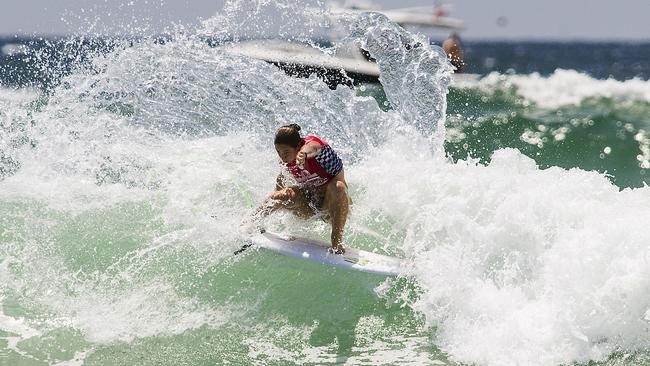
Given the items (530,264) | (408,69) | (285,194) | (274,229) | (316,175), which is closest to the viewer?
(530,264)

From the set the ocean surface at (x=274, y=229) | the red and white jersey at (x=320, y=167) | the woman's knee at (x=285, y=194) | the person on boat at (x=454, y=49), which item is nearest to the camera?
the ocean surface at (x=274, y=229)

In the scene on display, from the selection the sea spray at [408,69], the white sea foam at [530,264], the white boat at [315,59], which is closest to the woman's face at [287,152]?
the white sea foam at [530,264]

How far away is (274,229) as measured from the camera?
691cm

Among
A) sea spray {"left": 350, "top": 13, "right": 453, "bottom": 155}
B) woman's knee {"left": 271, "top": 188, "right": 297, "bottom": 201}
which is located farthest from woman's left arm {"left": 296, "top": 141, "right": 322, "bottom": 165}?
sea spray {"left": 350, "top": 13, "right": 453, "bottom": 155}

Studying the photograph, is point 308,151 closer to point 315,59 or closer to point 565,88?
point 315,59

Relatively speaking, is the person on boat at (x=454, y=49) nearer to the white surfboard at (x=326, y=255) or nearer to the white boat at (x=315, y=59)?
the white boat at (x=315, y=59)

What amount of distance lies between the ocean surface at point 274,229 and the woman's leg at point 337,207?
0.83 ft

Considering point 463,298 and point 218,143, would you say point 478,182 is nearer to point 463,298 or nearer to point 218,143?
point 463,298

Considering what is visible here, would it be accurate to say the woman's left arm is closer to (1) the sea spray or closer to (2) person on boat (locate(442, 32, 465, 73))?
(1) the sea spray

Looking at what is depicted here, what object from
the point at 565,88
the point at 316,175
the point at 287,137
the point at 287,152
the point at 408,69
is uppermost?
the point at 565,88

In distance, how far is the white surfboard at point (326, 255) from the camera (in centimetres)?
624

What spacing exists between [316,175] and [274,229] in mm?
804

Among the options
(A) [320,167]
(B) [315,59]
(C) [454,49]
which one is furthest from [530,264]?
(C) [454,49]

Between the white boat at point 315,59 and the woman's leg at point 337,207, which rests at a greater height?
the white boat at point 315,59
